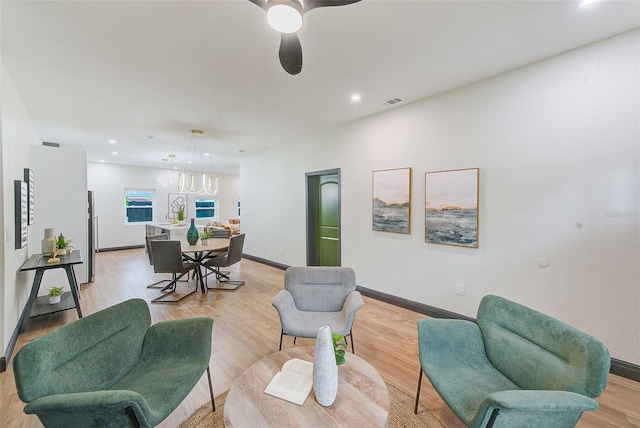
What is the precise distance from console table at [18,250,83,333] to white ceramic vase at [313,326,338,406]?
3388mm

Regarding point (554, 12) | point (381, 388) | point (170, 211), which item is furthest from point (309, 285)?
point (170, 211)

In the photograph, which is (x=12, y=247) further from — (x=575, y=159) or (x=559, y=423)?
(x=575, y=159)

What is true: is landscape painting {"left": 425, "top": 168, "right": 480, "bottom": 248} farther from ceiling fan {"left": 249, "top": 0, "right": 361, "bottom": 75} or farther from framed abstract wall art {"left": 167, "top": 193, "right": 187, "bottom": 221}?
framed abstract wall art {"left": 167, "top": 193, "right": 187, "bottom": 221}

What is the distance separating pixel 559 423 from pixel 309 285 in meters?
1.84

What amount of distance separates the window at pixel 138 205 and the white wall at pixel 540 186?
25.8 ft

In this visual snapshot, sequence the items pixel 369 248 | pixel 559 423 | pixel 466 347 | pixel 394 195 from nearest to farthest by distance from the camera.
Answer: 1. pixel 559 423
2. pixel 466 347
3. pixel 394 195
4. pixel 369 248

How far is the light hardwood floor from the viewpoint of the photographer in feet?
5.79

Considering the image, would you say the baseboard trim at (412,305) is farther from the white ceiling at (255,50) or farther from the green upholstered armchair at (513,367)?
the white ceiling at (255,50)

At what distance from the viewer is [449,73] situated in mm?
2590

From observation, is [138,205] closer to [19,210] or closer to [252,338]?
[19,210]

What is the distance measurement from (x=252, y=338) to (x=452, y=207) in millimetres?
2681

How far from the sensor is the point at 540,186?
2.44 m

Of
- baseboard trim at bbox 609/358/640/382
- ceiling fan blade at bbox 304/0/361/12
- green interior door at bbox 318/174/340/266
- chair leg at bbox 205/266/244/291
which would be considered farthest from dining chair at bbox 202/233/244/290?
baseboard trim at bbox 609/358/640/382

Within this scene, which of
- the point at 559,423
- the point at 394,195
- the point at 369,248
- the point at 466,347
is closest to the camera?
the point at 559,423
